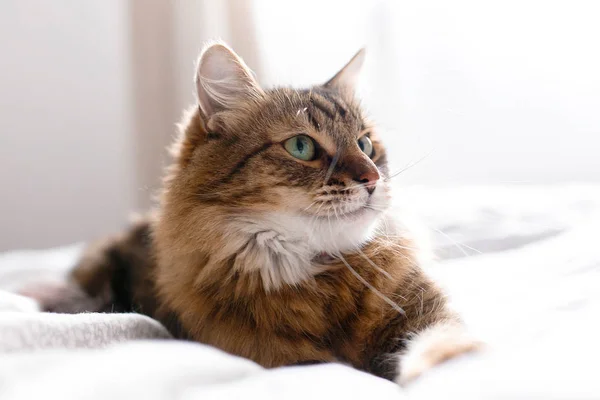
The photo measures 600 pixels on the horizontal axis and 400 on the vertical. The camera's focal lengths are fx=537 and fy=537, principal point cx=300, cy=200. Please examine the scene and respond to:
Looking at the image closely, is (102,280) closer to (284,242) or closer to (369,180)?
(284,242)

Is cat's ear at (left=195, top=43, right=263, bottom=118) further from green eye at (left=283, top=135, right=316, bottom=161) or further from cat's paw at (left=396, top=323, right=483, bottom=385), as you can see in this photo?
cat's paw at (left=396, top=323, right=483, bottom=385)

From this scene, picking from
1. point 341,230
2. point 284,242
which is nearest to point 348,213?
point 341,230

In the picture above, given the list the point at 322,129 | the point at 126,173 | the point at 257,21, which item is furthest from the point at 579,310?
the point at 126,173

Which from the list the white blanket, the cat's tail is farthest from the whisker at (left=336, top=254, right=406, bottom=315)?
the cat's tail

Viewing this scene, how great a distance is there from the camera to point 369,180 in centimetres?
107

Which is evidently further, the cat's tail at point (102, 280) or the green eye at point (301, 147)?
the cat's tail at point (102, 280)

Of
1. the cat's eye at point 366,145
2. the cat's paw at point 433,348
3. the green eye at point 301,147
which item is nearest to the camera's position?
the cat's paw at point 433,348

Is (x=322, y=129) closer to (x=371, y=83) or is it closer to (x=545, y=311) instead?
(x=545, y=311)

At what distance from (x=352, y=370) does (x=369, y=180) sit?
0.40 meters

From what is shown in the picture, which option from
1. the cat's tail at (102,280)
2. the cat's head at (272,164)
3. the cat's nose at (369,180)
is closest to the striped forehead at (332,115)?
the cat's head at (272,164)

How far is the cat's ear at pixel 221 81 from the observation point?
3.93ft

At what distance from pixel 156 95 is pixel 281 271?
2.38 metres

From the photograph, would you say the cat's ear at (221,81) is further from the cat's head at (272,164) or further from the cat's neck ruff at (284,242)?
the cat's neck ruff at (284,242)

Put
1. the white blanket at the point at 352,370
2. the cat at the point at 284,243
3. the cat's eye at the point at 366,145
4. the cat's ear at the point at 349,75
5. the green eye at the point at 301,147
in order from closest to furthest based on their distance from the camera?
the white blanket at the point at 352,370 < the cat at the point at 284,243 < the green eye at the point at 301,147 < the cat's eye at the point at 366,145 < the cat's ear at the point at 349,75
